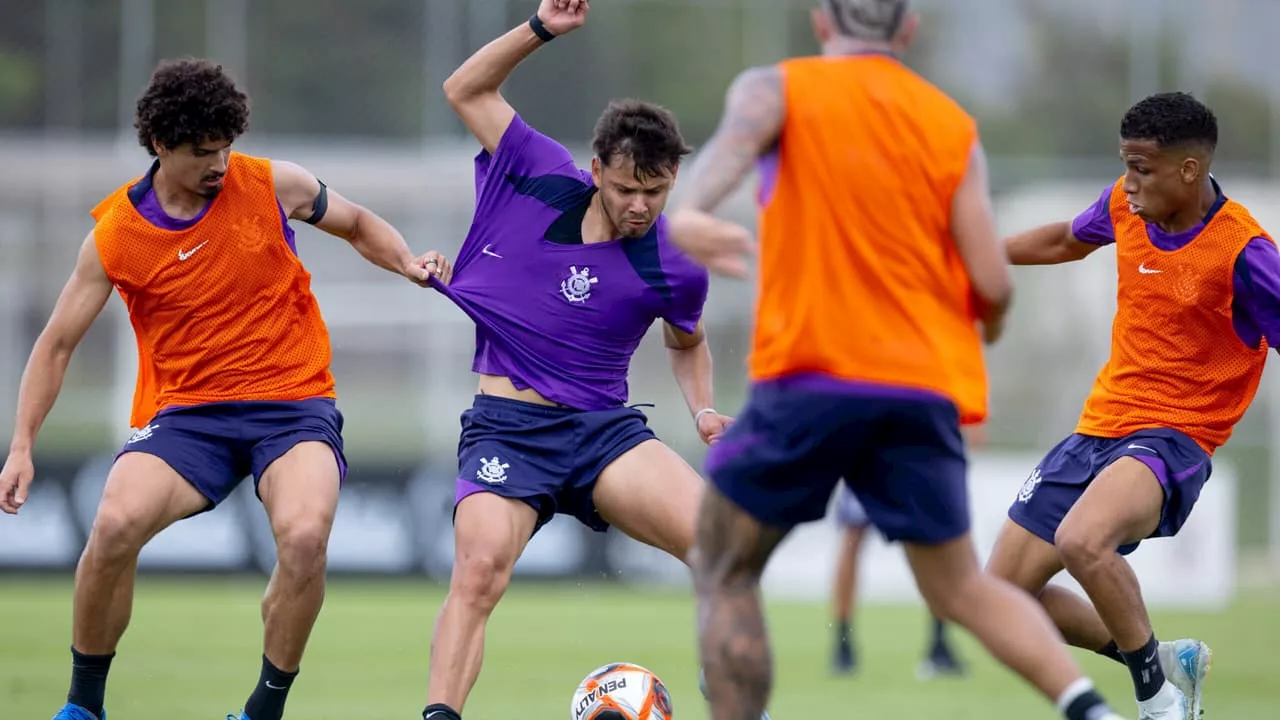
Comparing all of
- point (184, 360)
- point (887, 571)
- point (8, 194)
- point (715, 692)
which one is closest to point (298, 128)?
point (8, 194)

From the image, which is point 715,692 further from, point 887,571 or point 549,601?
point 887,571

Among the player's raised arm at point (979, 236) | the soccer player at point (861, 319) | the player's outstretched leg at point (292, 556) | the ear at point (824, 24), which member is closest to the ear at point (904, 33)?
the soccer player at point (861, 319)

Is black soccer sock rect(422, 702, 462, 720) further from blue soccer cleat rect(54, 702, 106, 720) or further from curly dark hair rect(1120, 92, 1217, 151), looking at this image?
curly dark hair rect(1120, 92, 1217, 151)

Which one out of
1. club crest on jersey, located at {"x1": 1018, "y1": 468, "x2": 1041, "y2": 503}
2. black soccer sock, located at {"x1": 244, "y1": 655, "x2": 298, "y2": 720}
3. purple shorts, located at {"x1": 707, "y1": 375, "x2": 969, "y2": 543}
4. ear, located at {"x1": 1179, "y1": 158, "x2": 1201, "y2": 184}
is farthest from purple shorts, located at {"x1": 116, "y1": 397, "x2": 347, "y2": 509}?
ear, located at {"x1": 1179, "y1": 158, "x2": 1201, "y2": 184}

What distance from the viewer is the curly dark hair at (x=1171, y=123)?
6.52 metres

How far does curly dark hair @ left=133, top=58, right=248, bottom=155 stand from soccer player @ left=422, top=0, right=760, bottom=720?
94 cm

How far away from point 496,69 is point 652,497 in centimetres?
182

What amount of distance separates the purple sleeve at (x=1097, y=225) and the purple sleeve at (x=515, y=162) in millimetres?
2091

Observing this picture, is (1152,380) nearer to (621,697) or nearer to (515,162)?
(621,697)

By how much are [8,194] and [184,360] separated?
14263 millimetres

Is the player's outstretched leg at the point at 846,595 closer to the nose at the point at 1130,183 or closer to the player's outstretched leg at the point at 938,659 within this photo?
the player's outstretched leg at the point at 938,659

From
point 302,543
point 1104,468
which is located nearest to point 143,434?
point 302,543

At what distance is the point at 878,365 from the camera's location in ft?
16.0

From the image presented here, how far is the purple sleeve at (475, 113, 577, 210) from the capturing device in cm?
688
